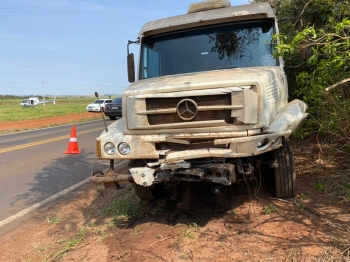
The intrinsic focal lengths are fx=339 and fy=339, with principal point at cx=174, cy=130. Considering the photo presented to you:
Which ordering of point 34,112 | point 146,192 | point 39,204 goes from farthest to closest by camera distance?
point 34,112 → point 39,204 → point 146,192

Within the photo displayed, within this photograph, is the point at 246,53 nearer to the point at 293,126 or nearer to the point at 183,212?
the point at 293,126

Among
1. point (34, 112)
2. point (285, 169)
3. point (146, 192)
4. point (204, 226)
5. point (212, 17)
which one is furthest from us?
point (34, 112)

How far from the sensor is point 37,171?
847cm

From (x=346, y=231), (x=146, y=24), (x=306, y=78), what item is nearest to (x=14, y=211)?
(x=146, y=24)

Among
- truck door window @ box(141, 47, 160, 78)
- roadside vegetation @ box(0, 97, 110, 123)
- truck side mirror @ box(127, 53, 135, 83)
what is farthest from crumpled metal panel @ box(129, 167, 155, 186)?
roadside vegetation @ box(0, 97, 110, 123)

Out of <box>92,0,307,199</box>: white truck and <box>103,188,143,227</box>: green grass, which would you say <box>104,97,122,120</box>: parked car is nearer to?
<box>103,188,143,227</box>: green grass

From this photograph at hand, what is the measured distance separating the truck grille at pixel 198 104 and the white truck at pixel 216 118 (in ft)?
0.04

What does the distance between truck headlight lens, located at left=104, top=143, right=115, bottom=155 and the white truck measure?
1 centimetres

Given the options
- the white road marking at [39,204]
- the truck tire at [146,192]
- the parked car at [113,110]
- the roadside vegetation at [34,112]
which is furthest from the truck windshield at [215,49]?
the roadside vegetation at [34,112]

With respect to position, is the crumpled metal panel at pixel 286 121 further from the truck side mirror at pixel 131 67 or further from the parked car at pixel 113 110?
the parked car at pixel 113 110

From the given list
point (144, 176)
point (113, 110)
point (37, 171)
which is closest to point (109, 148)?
point (144, 176)

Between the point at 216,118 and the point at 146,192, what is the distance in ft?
6.03

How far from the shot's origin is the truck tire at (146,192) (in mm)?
5133

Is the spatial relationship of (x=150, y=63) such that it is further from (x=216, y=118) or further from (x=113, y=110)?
(x=113, y=110)
